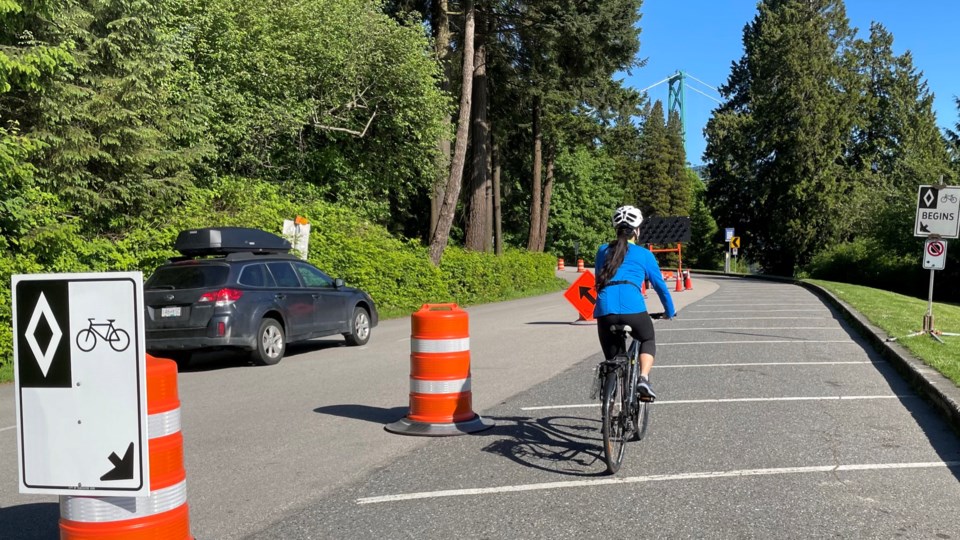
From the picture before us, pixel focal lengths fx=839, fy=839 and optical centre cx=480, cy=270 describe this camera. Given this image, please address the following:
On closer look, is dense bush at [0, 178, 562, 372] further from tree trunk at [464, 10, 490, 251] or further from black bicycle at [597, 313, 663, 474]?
black bicycle at [597, 313, 663, 474]

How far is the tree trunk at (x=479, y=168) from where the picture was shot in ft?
104

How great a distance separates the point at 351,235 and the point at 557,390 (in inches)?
500

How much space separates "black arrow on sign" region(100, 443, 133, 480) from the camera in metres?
3.26

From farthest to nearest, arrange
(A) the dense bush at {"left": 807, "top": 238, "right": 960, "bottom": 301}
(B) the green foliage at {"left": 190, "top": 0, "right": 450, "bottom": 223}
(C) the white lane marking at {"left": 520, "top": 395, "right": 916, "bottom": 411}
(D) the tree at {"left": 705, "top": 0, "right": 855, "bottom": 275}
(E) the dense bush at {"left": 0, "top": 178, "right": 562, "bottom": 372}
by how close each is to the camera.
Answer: (D) the tree at {"left": 705, "top": 0, "right": 855, "bottom": 275}
(A) the dense bush at {"left": 807, "top": 238, "right": 960, "bottom": 301}
(B) the green foliage at {"left": 190, "top": 0, "right": 450, "bottom": 223}
(E) the dense bush at {"left": 0, "top": 178, "right": 562, "bottom": 372}
(C) the white lane marking at {"left": 520, "top": 395, "right": 916, "bottom": 411}

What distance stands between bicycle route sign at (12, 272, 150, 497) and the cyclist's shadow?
336cm

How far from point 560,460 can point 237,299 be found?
681 centimetres

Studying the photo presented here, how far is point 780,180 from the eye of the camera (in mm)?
54844

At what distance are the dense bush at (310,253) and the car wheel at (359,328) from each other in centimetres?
348

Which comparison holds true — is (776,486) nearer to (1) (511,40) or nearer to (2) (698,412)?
(2) (698,412)

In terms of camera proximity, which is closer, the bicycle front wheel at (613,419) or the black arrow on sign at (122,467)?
the black arrow on sign at (122,467)

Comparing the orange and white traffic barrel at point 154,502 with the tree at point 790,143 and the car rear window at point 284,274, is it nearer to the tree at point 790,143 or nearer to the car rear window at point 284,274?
the car rear window at point 284,274

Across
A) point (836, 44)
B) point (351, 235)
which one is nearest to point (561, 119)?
point (351, 235)

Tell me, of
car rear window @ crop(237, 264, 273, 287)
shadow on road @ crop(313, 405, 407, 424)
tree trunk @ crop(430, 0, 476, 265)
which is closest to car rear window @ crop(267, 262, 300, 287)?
car rear window @ crop(237, 264, 273, 287)

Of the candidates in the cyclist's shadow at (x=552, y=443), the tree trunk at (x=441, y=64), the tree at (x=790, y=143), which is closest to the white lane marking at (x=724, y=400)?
the cyclist's shadow at (x=552, y=443)
